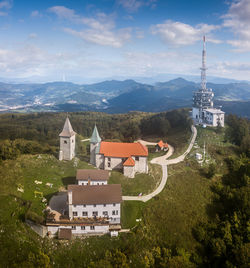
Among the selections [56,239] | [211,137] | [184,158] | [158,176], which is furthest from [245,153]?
[56,239]

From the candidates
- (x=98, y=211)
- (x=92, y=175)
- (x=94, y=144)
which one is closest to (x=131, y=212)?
(x=98, y=211)

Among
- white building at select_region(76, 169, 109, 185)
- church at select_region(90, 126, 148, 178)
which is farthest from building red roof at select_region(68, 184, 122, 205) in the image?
church at select_region(90, 126, 148, 178)

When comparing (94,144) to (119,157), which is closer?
(119,157)

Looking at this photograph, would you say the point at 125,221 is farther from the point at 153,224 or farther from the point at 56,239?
the point at 56,239

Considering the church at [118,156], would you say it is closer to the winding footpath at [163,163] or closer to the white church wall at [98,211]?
the winding footpath at [163,163]

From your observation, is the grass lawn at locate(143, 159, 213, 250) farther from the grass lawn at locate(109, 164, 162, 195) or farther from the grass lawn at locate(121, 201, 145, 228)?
the grass lawn at locate(109, 164, 162, 195)

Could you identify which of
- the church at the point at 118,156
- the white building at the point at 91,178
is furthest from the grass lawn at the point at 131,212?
the church at the point at 118,156

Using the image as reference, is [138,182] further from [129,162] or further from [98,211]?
[98,211]
